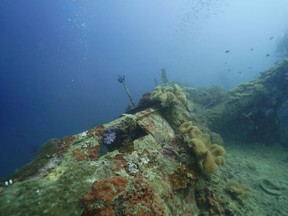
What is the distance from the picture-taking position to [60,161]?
5.50 metres

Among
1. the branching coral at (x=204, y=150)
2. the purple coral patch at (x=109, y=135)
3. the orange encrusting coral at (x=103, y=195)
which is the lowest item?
the branching coral at (x=204, y=150)

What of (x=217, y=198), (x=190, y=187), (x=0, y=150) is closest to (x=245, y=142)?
(x=217, y=198)

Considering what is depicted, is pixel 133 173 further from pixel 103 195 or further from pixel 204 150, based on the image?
pixel 204 150

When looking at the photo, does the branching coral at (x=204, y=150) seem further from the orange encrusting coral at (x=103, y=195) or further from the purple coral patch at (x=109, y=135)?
the orange encrusting coral at (x=103, y=195)

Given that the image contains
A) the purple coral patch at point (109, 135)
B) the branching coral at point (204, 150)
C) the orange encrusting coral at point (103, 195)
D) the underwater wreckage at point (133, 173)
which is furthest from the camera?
the purple coral patch at point (109, 135)

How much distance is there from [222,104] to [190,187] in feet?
27.8

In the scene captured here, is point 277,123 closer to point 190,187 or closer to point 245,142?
point 245,142

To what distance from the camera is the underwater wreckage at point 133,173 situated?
12.6ft

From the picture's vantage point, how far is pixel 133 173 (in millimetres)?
4828

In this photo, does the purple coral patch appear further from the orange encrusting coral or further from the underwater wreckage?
the orange encrusting coral

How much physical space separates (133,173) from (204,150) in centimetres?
203

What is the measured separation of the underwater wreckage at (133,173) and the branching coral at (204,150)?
2 centimetres

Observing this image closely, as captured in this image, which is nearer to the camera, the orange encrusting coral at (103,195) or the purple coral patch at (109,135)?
the orange encrusting coral at (103,195)

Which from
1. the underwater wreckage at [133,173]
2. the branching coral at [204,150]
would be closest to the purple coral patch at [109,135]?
the underwater wreckage at [133,173]
